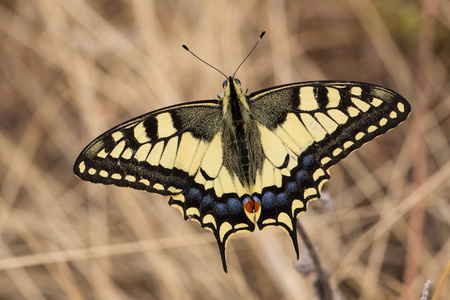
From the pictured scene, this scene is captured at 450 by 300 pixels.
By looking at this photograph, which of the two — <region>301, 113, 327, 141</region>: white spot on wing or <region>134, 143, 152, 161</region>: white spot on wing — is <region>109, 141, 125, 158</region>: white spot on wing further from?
<region>301, 113, 327, 141</region>: white spot on wing

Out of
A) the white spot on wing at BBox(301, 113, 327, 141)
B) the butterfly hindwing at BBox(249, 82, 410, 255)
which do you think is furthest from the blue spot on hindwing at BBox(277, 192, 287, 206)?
the white spot on wing at BBox(301, 113, 327, 141)

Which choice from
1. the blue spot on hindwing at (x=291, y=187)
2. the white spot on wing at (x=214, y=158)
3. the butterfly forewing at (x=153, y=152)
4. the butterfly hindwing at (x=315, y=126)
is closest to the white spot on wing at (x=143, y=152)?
the butterfly forewing at (x=153, y=152)

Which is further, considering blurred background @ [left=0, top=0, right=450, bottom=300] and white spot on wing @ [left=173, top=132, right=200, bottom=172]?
blurred background @ [left=0, top=0, right=450, bottom=300]

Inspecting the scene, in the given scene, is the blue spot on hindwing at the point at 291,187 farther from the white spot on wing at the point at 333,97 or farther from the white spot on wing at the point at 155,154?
the white spot on wing at the point at 155,154

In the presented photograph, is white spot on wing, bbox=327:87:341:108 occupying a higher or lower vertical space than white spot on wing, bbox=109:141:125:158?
lower

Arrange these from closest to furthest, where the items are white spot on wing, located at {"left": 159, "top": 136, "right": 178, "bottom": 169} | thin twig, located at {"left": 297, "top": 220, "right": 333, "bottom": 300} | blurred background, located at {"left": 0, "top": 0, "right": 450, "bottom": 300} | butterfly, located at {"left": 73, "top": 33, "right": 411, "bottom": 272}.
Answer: thin twig, located at {"left": 297, "top": 220, "right": 333, "bottom": 300}
butterfly, located at {"left": 73, "top": 33, "right": 411, "bottom": 272}
white spot on wing, located at {"left": 159, "top": 136, "right": 178, "bottom": 169}
blurred background, located at {"left": 0, "top": 0, "right": 450, "bottom": 300}

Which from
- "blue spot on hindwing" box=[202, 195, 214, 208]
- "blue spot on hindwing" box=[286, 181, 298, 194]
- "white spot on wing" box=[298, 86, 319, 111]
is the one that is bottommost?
"blue spot on hindwing" box=[286, 181, 298, 194]

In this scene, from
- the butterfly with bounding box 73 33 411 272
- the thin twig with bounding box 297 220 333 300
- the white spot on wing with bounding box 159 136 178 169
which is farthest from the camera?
the white spot on wing with bounding box 159 136 178 169

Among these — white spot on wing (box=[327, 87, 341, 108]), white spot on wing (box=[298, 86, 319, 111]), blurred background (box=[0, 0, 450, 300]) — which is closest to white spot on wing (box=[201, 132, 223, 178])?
white spot on wing (box=[298, 86, 319, 111])
